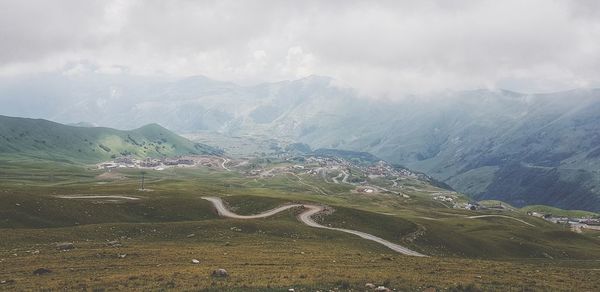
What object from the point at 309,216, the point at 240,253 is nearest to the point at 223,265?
the point at 240,253

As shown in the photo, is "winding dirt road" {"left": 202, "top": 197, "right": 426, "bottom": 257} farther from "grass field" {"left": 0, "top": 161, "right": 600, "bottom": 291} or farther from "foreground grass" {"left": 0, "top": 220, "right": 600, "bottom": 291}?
"foreground grass" {"left": 0, "top": 220, "right": 600, "bottom": 291}

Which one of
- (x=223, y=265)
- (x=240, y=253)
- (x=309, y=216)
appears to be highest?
(x=223, y=265)

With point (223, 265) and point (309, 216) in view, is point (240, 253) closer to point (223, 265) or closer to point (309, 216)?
point (223, 265)

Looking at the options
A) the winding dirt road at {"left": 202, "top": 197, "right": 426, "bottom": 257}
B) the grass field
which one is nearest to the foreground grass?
the grass field

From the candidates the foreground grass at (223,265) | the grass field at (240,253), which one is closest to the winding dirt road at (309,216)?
the grass field at (240,253)

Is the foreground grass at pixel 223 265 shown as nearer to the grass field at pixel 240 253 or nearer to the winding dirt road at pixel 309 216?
the grass field at pixel 240 253

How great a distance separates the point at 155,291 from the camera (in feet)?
93.9

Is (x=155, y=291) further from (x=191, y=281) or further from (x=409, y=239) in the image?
(x=409, y=239)

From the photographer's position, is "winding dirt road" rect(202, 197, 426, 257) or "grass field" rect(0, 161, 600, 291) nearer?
"grass field" rect(0, 161, 600, 291)

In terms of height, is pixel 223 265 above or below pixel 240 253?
above

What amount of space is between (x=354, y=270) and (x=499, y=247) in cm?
6386

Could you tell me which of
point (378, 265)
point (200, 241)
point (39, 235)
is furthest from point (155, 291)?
point (39, 235)

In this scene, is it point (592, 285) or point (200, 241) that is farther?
point (200, 241)

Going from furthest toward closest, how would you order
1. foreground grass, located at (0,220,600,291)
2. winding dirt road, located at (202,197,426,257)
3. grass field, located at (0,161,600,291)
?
1. winding dirt road, located at (202,197,426,257)
2. grass field, located at (0,161,600,291)
3. foreground grass, located at (0,220,600,291)
